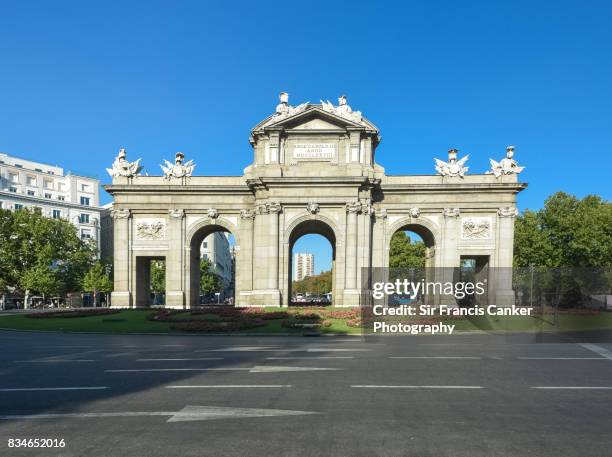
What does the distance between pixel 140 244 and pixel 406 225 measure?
29.1 meters

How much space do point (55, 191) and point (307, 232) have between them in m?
73.9

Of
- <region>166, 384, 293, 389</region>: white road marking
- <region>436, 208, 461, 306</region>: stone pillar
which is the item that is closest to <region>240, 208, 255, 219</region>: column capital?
<region>436, 208, 461, 306</region>: stone pillar

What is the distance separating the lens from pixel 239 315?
103 ft

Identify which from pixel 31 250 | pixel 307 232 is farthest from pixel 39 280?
pixel 307 232

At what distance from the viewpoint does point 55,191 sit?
296 ft

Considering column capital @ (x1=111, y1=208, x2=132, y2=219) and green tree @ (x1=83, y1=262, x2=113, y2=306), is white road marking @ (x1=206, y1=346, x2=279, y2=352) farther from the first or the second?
green tree @ (x1=83, y1=262, x2=113, y2=306)

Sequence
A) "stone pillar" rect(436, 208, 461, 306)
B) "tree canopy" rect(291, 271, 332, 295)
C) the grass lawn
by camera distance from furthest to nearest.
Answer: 1. "tree canopy" rect(291, 271, 332, 295)
2. "stone pillar" rect(436, 208, 461, 306)
3. the grass lawn

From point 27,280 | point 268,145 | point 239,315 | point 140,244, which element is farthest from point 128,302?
point 27,280

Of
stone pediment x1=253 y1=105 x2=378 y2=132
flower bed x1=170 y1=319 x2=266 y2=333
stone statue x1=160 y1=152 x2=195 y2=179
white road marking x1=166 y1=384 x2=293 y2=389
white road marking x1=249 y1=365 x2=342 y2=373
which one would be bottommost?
flower bed x1=170 y1=319 x2=266 y2=333

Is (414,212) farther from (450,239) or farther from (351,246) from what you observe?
(351,246)

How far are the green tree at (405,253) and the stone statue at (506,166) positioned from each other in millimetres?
38636

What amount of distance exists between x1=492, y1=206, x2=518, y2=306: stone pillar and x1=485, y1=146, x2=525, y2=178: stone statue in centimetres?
377

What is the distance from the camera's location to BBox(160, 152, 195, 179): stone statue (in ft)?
140

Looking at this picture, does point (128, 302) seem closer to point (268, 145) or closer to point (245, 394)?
point (268, 145)
